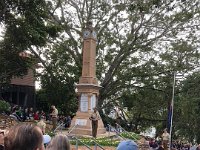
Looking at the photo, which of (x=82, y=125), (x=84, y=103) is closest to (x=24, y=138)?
(x=82, y=125)

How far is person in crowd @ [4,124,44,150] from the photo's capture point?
10.2 feet

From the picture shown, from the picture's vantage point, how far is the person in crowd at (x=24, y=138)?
3.11 metres

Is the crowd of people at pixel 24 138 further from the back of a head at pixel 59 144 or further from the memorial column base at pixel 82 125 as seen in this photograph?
the memorial column base at pixel 82 125

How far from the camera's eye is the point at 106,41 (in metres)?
33.1

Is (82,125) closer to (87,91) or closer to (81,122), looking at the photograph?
(81,122)

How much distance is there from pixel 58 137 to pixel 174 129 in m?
40.9

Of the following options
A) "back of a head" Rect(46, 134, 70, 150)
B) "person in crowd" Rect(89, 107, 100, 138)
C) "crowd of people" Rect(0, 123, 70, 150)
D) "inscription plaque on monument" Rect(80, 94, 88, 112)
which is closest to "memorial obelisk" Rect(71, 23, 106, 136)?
"inscription plaque on monument" Rect(80, 94, 88, 112)

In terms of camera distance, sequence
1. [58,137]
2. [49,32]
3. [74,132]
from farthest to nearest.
Answer: [49,32] < [74,132] < [58,137]

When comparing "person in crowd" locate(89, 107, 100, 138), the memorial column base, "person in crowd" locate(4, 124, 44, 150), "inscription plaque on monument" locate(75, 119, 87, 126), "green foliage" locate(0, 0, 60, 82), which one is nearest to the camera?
"person in crowd" locate(4, 124, 44, 150)

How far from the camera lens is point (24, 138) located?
10.2 feet

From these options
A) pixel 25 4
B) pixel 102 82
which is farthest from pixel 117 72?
pixel 25 4

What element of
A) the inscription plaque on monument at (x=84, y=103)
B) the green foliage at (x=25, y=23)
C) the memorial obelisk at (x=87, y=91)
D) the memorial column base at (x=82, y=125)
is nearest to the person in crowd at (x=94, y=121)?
the memorial column base at (x=82, y=125)

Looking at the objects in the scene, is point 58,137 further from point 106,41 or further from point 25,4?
point 106,41

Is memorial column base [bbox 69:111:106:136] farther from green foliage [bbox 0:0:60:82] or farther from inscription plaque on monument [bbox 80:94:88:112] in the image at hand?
green foliage [bbox 0:0:60:82]
